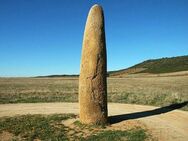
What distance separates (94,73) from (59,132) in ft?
13.3

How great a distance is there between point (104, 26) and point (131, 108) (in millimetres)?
9781

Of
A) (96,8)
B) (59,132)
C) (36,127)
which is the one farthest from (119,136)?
(96,8)

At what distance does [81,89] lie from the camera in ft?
60.3

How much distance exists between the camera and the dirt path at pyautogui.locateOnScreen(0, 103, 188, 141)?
16969 mm

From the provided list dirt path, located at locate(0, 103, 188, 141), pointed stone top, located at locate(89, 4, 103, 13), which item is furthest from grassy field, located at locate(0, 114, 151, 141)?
pointed stone top, located at locate(89, 4, 103, 13)

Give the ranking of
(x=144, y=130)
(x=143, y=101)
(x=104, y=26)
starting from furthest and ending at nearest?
1. (x=143, y=101)
2. (x=104, y=26)
3. (x=144, y=130)

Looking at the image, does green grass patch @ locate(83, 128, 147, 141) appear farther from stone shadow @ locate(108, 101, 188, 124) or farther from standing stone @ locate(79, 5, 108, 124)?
stone shadow @ locate(108, 101, 188, 124)

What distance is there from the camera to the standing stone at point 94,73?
59.1 feet

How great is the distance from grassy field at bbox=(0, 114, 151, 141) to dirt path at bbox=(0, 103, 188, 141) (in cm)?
135

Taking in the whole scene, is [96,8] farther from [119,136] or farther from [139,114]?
[139,114]

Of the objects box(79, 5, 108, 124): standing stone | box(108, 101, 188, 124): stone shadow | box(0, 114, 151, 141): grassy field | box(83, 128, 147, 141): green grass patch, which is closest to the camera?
box(83, 128, 147, 141): green grass patch

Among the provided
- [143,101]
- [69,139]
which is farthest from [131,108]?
[69,139]

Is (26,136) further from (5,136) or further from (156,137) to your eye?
(156,137)

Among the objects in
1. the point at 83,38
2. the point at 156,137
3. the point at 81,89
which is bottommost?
Result: the point at 156,137
